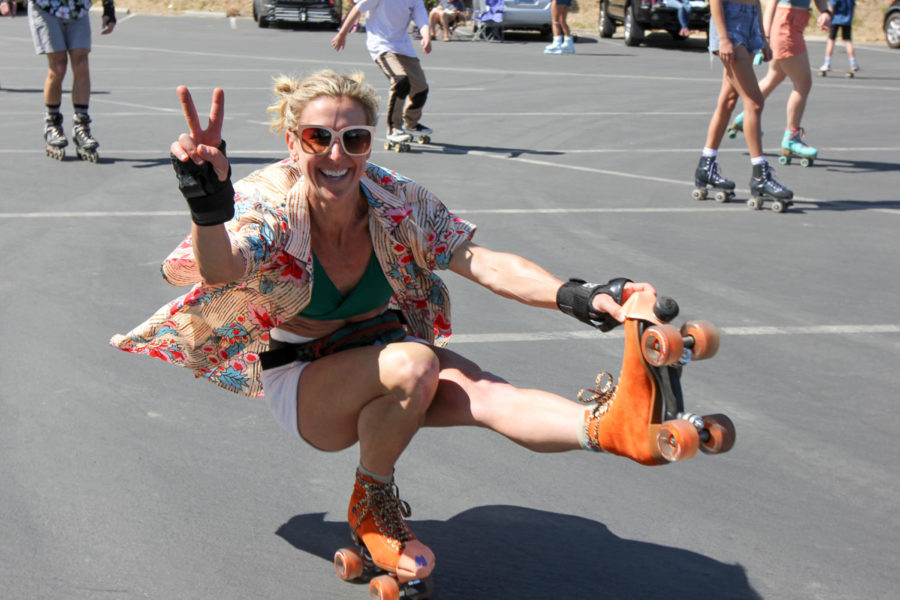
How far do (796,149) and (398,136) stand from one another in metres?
3.95

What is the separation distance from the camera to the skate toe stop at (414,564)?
10.6ft

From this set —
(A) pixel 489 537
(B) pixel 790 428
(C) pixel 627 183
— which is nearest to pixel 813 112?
(C) pixel 627 183

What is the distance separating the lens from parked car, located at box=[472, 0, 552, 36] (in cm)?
2414

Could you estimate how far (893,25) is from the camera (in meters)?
23.1

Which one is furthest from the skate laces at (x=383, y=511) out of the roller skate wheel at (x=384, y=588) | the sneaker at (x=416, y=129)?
the sneaker at (x=416, y=129)

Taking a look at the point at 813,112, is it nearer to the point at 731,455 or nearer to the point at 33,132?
the point at 33,132

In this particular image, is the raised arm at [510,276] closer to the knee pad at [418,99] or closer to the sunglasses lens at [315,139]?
the sunglasses lens at [315,139]

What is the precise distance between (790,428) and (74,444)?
2.88 meters

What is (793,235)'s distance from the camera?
25.7 feet

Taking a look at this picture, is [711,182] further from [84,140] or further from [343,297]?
[343,297]

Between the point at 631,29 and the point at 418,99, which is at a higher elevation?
the point at 631,29

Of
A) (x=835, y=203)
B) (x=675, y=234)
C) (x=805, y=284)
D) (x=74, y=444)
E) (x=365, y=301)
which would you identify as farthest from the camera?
(x=835, y=203)

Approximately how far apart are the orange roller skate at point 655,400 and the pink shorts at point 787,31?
7294mm

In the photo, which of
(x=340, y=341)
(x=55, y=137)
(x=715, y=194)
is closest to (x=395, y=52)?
(x=55, y=137)
